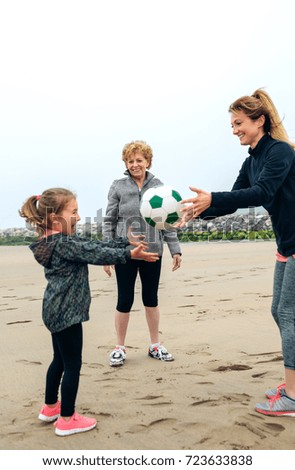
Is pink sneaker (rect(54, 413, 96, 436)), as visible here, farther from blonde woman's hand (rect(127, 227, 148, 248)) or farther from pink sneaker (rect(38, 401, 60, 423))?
blonde woman's hand (rect(127, 227, 148, 248))

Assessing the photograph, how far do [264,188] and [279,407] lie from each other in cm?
135

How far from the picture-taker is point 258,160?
10.5 ft

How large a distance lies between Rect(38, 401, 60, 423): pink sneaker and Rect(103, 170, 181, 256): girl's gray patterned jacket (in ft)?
5.57

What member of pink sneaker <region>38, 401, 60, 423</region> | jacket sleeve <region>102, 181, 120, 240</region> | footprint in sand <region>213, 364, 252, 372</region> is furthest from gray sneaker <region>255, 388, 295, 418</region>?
jacket sleeve <region>102, 181, 120, 240</region>

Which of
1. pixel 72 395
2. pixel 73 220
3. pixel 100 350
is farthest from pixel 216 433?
pixel 100 350

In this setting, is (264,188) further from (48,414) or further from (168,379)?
(48,414)

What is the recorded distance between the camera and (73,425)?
9.39ft

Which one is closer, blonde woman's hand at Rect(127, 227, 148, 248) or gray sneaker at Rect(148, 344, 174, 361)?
blonde woman's hand at Rect(127, 227, 148, 248)

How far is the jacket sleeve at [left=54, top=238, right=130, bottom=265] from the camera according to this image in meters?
2.86

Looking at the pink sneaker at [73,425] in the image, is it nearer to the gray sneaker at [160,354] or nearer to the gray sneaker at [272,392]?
the gray sneaker at [272,392]

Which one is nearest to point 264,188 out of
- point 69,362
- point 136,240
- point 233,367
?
point 136,240

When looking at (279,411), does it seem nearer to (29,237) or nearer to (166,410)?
(166,410)

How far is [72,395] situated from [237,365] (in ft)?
5.17

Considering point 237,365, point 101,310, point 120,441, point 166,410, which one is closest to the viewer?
point 120,441
